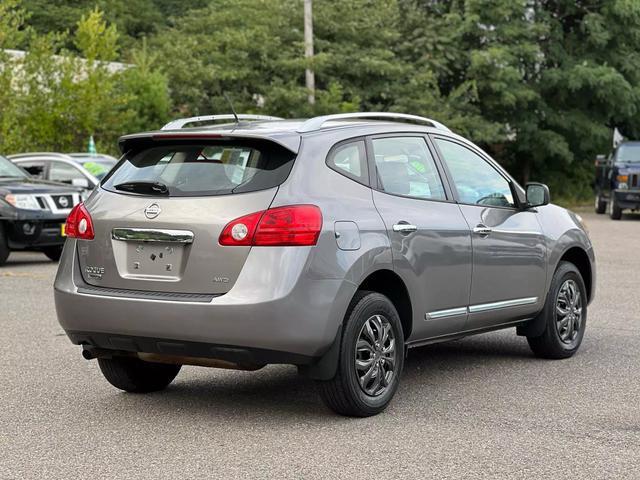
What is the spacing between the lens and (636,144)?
96.3 ft

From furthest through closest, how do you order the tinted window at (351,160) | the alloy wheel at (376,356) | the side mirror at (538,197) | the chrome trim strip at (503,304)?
the side mirror at (538,197) < the chrome trim strip at (503,304) < the tinted window at (351,160) < the alloy wheel at (376,356)

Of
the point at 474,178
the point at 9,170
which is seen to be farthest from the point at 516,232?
the point at 9,170

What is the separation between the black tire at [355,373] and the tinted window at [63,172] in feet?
43.9

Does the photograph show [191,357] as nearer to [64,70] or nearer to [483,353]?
[483,353]

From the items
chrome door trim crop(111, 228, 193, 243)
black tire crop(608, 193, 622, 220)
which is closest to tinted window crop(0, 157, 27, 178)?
chrome door trim crop(111, 228, 193, 243)

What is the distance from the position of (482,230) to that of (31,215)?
9.69 meters

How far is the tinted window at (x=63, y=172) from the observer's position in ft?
63.6

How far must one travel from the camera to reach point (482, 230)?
7.59 m

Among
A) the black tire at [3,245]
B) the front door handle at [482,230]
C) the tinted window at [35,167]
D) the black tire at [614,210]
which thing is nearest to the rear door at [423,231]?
the front door handle at [482,230]

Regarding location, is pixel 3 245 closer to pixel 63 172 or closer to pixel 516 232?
pixel 63 172

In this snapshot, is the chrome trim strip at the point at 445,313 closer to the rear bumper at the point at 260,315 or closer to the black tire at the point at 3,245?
the rear bumper at the point at 260,315

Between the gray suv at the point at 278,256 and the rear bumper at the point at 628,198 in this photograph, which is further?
the rear bumper at the point at 628,198

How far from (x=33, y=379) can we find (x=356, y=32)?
3029 centimetres

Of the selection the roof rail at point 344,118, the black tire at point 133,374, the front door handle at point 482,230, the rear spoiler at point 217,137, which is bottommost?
the black tire at point 133,374
